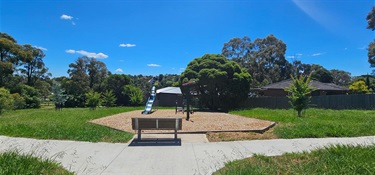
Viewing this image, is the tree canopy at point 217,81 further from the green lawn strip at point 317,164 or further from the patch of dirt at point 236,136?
the green lawn strip at point 317,164

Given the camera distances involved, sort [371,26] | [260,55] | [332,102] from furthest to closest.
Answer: [260,55] → [371,26] → [332,102]

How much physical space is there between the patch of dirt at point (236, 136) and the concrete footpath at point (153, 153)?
61cm

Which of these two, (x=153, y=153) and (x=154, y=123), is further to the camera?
(x=154, y=123)

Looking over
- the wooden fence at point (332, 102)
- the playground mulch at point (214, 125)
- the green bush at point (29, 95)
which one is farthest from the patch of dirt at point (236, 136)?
the green bush at point (29, 95)

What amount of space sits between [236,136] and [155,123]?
267cm

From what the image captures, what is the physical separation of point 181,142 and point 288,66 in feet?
165

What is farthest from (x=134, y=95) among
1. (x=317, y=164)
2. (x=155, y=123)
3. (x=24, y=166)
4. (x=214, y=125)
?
(x=317, y=164)

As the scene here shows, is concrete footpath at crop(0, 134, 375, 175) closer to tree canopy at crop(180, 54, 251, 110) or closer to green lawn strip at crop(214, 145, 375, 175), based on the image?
green lawn strip at crop(214, 145, 375, 175)

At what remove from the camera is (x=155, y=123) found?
7809mm

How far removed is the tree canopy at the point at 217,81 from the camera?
24516 mm

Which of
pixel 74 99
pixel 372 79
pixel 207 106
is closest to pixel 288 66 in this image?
pixel 372 79

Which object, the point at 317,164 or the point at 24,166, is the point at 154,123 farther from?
the point at 317,164

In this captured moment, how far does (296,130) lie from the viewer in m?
8.94

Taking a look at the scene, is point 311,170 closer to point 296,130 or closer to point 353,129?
point 296,130
